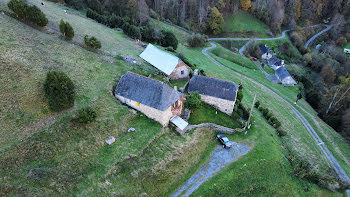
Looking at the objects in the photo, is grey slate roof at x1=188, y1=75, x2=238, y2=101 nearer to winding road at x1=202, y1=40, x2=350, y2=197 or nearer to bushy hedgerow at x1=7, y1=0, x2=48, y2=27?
winding road at x1=202, y1=40, x2=350, y2=197

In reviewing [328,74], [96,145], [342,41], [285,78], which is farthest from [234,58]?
[342,41]

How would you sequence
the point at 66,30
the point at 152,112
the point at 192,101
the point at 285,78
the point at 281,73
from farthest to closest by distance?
the point at 281,73 < the point at 285,78 < the point at 66,30 < the point at 192,101 < the point at 152,112

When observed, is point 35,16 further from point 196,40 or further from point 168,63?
point 196,40

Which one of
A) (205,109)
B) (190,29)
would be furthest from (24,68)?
(190,29)

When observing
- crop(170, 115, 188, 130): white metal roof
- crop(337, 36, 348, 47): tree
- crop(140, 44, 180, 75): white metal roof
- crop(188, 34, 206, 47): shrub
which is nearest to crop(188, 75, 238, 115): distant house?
crop(140, 44, 180, 75): white metal roof

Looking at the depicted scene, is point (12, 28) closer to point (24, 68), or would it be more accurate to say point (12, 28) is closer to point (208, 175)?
point (24, 68)

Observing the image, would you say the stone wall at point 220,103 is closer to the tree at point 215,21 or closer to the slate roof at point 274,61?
the slate roof at point 274,61

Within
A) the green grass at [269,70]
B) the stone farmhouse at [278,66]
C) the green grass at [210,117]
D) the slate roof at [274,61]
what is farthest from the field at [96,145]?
the slate roof at [274,61]
